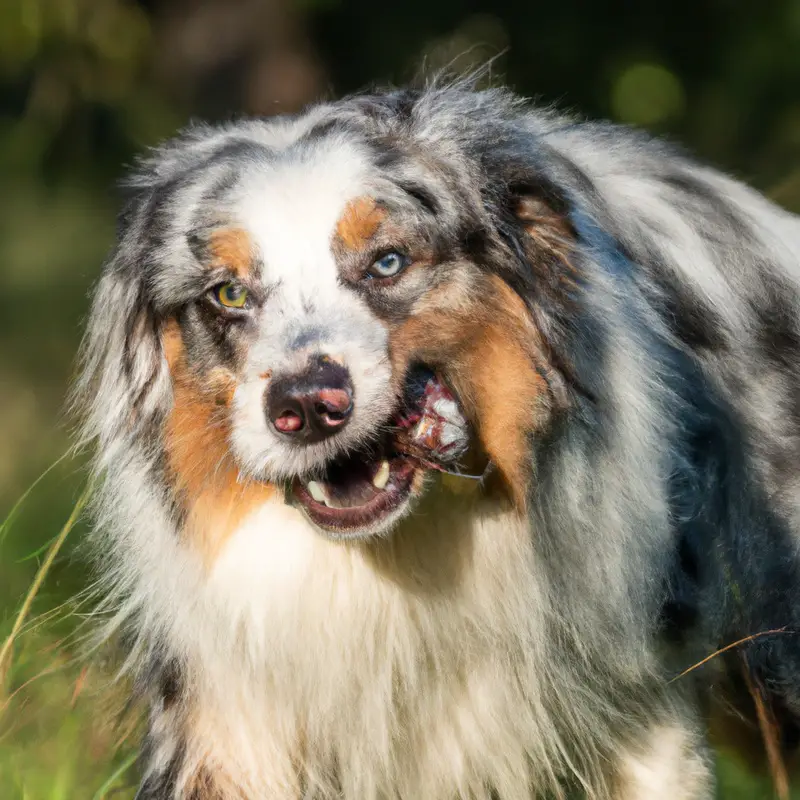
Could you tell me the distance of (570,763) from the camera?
3.76 meters

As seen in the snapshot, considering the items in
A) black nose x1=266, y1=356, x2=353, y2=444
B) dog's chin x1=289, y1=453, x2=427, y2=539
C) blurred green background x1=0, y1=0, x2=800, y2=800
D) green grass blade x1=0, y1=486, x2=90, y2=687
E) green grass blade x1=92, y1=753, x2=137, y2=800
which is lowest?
green grass blade x1=92, y1=753, x2=137, y2=800

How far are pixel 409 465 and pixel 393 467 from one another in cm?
4

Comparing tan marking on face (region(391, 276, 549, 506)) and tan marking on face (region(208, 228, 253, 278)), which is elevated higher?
tan marking on face (region(208, 228, 253, 278))

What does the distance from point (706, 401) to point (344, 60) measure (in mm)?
6074

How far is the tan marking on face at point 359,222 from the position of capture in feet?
10.7

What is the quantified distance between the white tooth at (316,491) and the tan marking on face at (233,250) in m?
0.53

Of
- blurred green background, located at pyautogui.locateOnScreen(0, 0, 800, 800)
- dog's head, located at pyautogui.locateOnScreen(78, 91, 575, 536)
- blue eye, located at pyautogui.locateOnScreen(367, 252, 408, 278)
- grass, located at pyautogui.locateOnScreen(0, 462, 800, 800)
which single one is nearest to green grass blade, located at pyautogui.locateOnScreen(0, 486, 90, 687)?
grass, located at pyautogui.locateOnScreen(0, 462, 800, 800)

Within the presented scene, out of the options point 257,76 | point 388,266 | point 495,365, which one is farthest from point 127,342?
point 257,76

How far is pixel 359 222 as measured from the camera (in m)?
3.29

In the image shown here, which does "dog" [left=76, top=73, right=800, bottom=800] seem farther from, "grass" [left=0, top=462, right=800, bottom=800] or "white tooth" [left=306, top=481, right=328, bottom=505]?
"grass" [left=0, top=462, right=800, bottom=800]

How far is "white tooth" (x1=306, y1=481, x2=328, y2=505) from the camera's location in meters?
3.26

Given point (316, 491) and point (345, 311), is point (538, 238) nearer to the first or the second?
point (345, 311)

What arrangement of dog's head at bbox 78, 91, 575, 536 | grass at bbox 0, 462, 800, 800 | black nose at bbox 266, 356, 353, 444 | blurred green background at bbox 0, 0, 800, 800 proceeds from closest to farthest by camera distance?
black nose at bbox 266, 356, 353, 444, dog's head at bbox 78, 91, 575, 536, grass at bbox 0, 462, 800, 800, blurred green background at bbox 0, 0, 800, 800

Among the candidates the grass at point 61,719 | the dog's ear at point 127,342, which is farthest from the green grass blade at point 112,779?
A: the dog's ear at point 127,342
